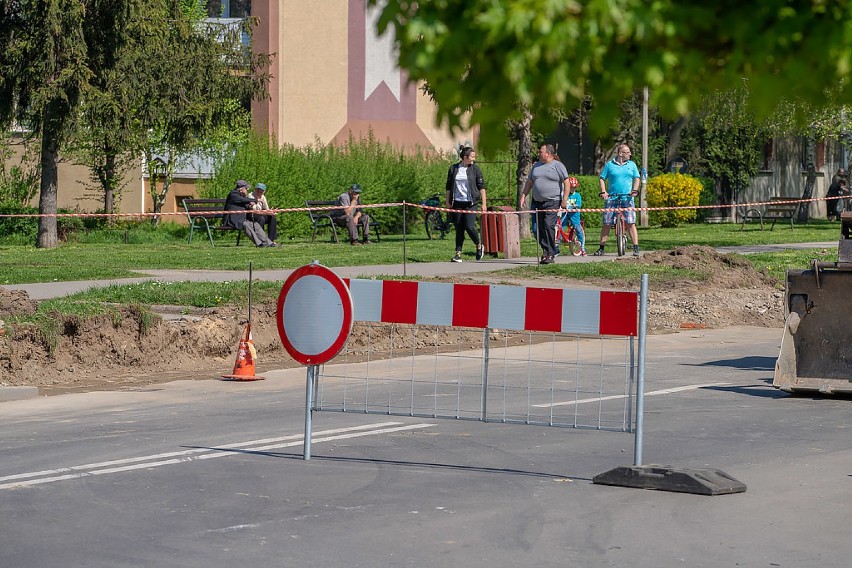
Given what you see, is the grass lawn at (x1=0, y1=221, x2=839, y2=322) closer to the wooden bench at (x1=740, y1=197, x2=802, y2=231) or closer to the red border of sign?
the wooden bench at (x1=740, y1=197, x2=802, y2=231)

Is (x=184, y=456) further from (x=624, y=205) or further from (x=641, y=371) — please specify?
(x=624, y=205)

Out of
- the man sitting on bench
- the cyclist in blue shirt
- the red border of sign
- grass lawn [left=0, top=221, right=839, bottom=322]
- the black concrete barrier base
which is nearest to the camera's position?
the black concrete barrier base

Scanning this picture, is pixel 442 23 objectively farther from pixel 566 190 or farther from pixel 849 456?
pixel 566 190

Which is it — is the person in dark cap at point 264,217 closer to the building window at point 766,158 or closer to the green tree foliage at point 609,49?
the green tree foliage at point 609,49

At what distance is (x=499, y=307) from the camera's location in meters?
9.24

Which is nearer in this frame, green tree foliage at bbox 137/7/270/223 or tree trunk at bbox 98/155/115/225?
green tree foliage at bbox 137/7/270/223

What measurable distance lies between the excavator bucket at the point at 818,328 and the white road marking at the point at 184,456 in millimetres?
3364

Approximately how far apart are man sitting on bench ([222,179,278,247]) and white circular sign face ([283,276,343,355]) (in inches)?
752

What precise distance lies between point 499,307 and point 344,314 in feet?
3.20

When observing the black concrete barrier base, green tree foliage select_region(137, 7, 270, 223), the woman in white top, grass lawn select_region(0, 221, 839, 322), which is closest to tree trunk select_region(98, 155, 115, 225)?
grass lawn select_region(0, 221, 839, 322)

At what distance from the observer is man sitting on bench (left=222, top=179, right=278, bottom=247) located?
28.5 meters

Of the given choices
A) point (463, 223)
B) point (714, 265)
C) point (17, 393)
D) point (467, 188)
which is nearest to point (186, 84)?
point (467, 188)

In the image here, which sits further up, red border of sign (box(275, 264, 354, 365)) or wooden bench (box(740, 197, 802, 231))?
wooden bench (box(740, 197, 802, 231))

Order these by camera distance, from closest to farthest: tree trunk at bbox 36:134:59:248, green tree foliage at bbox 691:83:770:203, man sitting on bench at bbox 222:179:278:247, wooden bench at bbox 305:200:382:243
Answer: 1. man sitting on bench at bbox 222:179:278:247
2. tree trunk at bbox 36:134:59:248
3. wooden bench at bbox 305:200:382:243
4. green tree foliage at bbox 691:83:770:203
